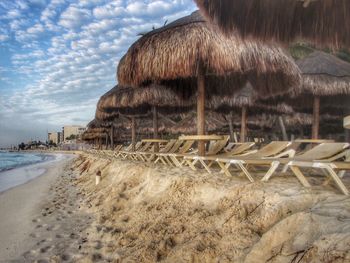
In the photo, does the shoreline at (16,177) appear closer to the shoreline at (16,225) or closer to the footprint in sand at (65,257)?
the shoreline at (16,225)

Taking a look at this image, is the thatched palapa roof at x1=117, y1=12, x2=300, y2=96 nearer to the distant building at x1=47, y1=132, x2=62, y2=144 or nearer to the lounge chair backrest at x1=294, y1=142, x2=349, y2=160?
the lounge chair backrest at x1=294, y1=142, x2=349, y2=160

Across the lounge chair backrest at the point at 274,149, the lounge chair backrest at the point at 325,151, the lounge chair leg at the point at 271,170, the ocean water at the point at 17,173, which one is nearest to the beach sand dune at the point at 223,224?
the lounge chair leg at the point at 271,170

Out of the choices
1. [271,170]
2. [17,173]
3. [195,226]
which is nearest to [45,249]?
[195,226]

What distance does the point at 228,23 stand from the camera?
3275 mm

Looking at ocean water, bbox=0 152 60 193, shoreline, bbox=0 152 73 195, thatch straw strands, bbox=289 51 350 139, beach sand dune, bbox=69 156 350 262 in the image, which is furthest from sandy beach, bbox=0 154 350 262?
ocean water, bbox=0 152 60 193

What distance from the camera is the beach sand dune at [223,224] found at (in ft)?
6.21

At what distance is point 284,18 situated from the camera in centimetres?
327

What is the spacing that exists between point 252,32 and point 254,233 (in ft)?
7.41

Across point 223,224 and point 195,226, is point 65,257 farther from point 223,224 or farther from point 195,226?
point 223,224

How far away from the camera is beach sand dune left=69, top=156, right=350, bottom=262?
1.89 m

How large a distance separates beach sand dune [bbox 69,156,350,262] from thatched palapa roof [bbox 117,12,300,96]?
2.03 metres

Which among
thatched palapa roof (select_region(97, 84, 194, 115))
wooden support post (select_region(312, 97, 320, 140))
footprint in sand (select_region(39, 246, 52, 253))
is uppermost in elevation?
thatched palapa roof (select_region(97, 84, 194, 115))

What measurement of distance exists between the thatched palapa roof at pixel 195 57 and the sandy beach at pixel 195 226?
200 centimetres

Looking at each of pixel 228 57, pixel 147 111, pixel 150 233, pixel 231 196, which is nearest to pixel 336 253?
pixel 231 196
